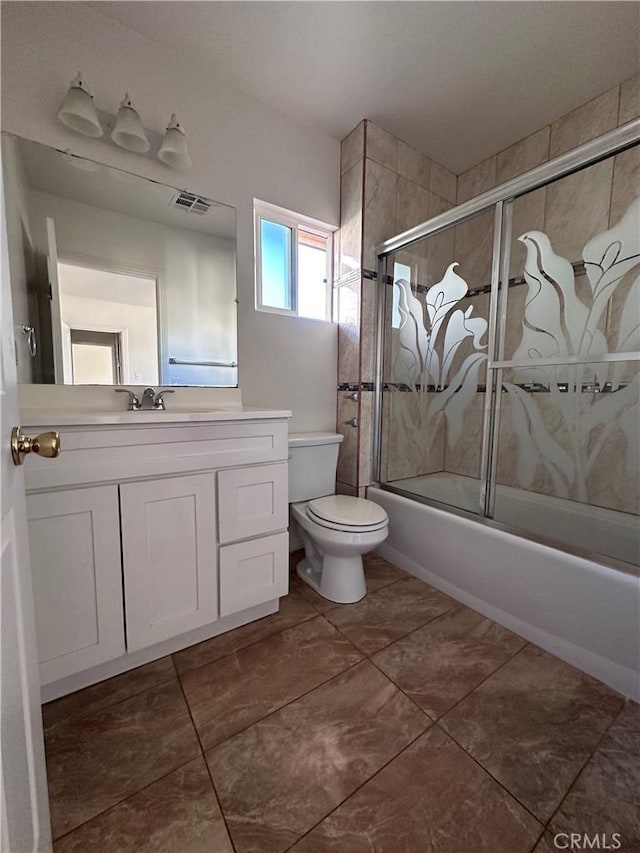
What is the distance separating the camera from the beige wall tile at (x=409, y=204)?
2117 millimetres

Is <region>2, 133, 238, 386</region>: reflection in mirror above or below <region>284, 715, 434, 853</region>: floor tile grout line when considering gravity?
above

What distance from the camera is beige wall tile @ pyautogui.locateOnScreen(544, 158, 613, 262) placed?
1.74 m

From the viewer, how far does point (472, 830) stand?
0.78 m

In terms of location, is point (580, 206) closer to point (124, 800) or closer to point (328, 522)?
point (328, 522)

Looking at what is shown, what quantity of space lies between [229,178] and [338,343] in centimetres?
102

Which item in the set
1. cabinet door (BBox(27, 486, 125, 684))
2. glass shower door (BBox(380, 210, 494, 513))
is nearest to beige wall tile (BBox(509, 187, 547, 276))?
glass shower door (BBox(380, 210, 494, 513))

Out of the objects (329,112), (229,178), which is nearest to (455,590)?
(229,178)

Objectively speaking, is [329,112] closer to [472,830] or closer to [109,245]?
[109,245]

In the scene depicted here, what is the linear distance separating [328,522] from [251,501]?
0.38m

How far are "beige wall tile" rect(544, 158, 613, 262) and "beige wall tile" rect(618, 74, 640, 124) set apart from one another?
23 centimetres

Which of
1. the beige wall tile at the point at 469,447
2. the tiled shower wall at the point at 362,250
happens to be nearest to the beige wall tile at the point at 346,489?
the tiled shower wall at the point at 362,250

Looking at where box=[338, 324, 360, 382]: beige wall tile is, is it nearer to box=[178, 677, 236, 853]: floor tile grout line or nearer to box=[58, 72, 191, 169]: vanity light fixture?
box=[58, 72, 191, 169]: vanity light fixture

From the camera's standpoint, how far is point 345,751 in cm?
94

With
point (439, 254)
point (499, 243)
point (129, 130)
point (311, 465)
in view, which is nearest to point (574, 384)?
point (499, 243)
